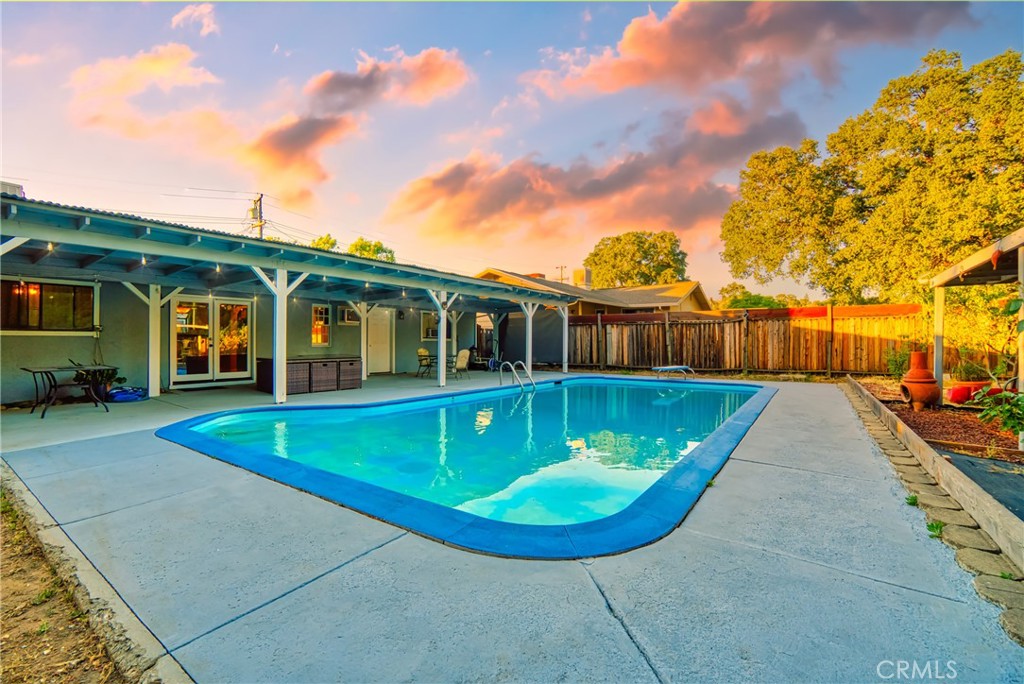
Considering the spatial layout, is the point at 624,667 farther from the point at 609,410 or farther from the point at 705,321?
the point at 705,321

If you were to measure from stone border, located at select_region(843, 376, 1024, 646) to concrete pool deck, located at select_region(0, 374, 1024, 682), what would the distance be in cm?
7

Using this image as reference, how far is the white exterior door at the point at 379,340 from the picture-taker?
1268 cm

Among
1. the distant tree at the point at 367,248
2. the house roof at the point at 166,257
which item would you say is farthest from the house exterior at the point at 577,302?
the distant tree at the point at 367,248

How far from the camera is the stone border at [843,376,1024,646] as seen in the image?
178 centimetres

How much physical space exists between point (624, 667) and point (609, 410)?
689 centimetres

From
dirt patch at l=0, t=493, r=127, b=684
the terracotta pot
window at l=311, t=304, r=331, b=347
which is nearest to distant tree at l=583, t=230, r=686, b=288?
window at l=311, t=304, r=331, b=347

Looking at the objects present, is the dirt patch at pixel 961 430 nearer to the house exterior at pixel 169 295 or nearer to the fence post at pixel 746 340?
the fence post at pixel 746 340

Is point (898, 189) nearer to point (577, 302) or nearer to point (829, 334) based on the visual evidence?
point (829, 334)

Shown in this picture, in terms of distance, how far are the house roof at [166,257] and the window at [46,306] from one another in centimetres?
24

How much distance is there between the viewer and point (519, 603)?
1756 millimetres

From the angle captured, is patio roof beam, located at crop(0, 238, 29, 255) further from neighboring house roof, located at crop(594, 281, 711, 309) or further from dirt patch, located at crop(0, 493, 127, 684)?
neighboring house roof, located at crop(594, 281, 711, 309)

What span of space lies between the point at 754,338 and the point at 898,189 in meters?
9.24

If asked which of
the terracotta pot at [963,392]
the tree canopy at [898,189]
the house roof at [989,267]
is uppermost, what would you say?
the tree canopy at [898,189]
